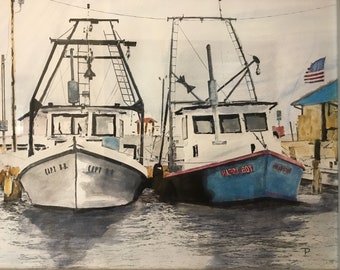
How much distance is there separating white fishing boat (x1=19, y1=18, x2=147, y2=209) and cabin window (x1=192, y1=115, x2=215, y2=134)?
182 mm

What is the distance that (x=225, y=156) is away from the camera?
1.74 meters

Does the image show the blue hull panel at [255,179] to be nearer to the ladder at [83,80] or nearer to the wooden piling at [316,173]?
the wooden piling at [316,173]

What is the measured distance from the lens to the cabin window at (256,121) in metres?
1.75

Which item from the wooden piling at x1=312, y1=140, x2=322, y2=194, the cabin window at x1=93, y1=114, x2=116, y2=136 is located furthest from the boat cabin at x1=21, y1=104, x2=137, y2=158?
the wooden piling at x1=312, y1=140, x2=322, y2=194

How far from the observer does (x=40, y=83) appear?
175 cm

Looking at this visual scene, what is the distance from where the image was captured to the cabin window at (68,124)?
174 cm

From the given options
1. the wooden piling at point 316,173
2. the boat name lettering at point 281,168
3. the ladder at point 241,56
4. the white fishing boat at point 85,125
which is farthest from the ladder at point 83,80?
the wooden piling at point 316,173

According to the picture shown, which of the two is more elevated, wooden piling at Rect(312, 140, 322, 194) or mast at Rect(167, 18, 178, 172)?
mast at Rect(167, 18, 178, 172)

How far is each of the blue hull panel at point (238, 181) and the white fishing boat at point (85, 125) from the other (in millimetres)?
127

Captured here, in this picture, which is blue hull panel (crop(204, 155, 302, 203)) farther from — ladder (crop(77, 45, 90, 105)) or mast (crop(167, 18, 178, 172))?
ladder (crop(77, 45, 90, 105))

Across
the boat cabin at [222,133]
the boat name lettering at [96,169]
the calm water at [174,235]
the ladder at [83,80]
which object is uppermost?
the ladder at [83,80]

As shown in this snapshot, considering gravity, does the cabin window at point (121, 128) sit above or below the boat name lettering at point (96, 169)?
above

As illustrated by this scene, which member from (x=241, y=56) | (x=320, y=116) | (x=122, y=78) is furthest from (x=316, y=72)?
(x=122, y=78)

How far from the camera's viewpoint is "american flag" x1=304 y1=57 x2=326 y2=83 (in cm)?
174
